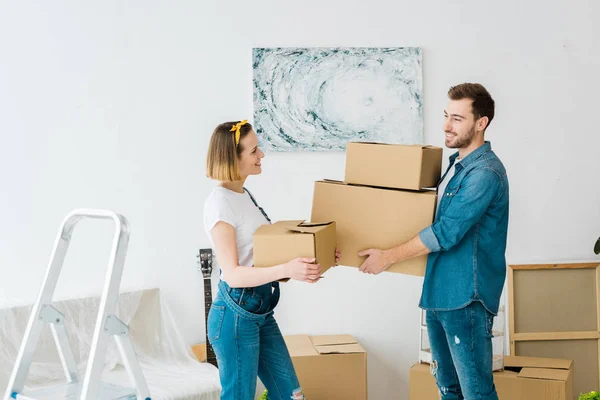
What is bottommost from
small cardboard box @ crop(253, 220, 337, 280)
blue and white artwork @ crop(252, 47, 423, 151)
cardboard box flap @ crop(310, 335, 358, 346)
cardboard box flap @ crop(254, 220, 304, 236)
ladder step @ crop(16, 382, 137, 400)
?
cardboard box flap @ crop(310, 335, 358, 346)

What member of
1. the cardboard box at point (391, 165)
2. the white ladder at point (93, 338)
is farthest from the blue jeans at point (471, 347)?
the white ladder at point (93, 338)

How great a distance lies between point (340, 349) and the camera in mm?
3115

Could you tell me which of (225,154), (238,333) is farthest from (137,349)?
(225,154)

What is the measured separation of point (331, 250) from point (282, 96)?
137 cm

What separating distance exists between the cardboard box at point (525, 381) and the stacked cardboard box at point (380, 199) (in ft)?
3.12

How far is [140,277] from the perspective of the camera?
131 inches

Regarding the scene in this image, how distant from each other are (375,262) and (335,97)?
1.37 m

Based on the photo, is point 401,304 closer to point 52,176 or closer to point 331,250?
point 331,250

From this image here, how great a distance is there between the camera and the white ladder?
1653mm

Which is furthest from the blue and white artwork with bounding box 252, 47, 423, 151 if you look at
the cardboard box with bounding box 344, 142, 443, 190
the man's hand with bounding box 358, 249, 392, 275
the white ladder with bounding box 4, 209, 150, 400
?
the white ladder with bounding box 4, 209, 150, 400

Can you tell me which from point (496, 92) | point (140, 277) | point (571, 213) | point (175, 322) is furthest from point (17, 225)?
point (571, 213)

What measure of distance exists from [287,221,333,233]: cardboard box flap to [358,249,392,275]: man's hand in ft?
0.58

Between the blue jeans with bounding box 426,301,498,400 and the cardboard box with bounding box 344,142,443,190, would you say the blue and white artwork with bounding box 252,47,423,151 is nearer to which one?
the cardboard box with bounding box 344,142,443,190

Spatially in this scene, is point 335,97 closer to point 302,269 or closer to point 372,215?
point 372,215
